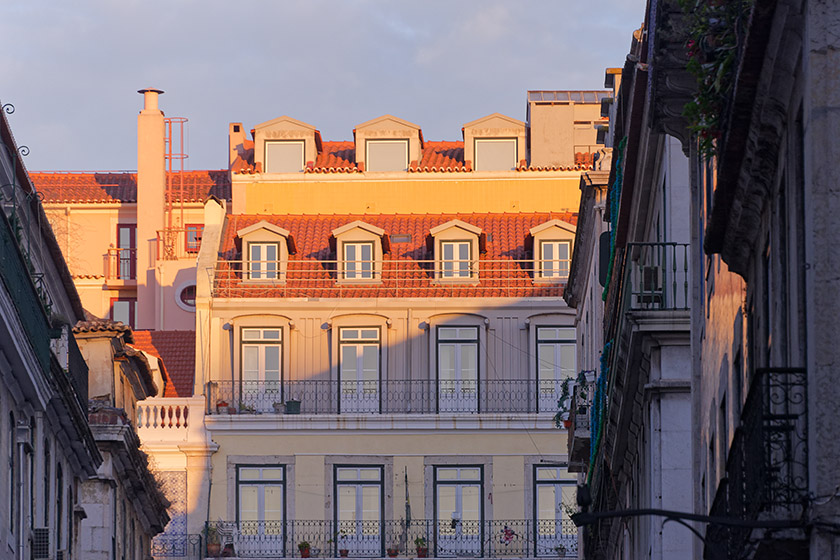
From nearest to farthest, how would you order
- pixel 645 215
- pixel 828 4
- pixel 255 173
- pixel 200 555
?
pixel 828 4 < pixel 645 215 < pixel 200 555 < pixel 255 173

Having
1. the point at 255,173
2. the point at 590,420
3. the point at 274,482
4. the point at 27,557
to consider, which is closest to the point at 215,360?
the point at 274,482

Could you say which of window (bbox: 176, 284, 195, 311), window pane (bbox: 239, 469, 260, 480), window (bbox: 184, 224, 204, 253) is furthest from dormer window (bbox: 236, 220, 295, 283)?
window (bbox: 184, 224, 204, 253)

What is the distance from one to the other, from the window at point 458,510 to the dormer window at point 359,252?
5.38m

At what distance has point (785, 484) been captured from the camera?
12422mm

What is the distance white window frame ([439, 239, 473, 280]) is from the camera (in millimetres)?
55562

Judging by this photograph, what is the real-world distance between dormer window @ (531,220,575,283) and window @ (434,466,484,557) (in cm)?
544

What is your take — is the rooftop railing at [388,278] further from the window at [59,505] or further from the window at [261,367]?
the window at [59,505]

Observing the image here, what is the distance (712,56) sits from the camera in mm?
15086

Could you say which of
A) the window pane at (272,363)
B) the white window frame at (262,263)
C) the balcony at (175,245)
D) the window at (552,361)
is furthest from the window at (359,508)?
the balcony at (175,245)

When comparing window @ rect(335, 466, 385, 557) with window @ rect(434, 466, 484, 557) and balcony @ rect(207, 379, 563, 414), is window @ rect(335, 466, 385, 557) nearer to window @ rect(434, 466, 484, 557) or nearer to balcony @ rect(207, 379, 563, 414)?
window @ rect(434, 466, 484, 557)

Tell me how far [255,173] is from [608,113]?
23.1 m

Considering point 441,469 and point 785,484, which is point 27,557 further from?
point 441,469

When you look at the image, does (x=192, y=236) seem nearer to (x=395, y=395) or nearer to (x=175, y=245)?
(x=175, y=245)

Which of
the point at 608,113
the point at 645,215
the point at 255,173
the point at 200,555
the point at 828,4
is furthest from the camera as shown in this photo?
the point at 255,173
